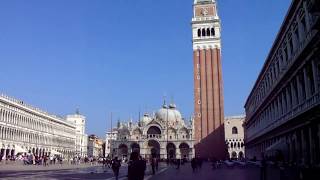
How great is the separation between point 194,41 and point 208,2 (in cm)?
1075

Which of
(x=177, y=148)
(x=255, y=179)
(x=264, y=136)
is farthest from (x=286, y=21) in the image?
(x=177, y=148)

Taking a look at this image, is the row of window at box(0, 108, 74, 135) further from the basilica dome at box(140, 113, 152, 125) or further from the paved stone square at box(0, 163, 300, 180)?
the paved stone square at box(0, 163, 300, 180)

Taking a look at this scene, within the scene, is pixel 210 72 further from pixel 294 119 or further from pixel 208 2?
pixel 294 119

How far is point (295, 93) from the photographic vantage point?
1171 inches

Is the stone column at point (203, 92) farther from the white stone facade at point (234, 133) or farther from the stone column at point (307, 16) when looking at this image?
the stone column at point (307, 16)

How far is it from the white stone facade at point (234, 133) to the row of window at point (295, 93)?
6270cm

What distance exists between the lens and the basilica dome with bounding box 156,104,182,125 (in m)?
102

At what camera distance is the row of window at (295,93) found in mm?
25073

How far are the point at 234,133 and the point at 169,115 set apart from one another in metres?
19.2

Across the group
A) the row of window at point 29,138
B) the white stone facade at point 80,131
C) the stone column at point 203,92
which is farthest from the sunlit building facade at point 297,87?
the white stone facade at point 80,131

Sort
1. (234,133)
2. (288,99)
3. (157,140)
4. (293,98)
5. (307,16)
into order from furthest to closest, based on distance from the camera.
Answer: (234,133) < (157,140) < (288,99) < (293,98) < (307,16)

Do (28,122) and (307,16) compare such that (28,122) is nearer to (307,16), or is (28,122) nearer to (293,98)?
(293,98)

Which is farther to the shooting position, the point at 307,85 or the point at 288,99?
the point at 288,99

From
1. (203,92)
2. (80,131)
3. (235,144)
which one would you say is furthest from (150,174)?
(80,131)
